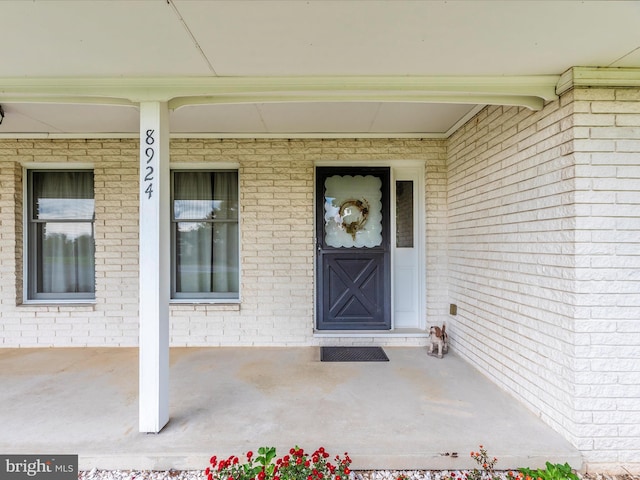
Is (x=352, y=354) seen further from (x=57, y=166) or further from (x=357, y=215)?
(x=57, y=166)

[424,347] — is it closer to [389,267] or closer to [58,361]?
[389,267]

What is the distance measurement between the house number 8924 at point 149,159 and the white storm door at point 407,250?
111 inches

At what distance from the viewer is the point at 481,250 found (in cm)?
326

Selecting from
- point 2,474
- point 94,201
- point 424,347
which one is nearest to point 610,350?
point 424,347

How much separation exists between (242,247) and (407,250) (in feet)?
6.76

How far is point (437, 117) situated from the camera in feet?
11.2

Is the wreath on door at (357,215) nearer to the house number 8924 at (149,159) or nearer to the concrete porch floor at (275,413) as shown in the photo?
the concrete porch floor at (275,413)

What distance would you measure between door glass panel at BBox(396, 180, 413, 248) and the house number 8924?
287cm

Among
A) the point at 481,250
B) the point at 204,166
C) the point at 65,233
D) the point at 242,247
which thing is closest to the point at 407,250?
the point at 481,250

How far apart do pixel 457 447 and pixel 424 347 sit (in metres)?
1.86

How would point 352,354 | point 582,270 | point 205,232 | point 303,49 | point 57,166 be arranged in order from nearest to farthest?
point 303,49 < point 582,270 < point 352,354 < point 57,166 < point 205,232

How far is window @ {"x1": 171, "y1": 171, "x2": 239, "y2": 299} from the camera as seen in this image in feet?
13.6

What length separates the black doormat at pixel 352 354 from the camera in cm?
352

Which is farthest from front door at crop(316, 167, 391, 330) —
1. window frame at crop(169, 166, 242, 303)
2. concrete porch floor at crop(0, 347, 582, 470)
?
window frame at crop(169, 166, 242, 303)
